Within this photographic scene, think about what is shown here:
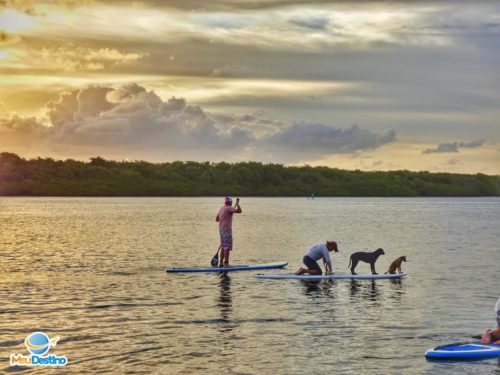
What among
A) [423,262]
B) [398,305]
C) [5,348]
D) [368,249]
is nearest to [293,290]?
[398,305]

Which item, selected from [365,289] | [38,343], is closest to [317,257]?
[365,289]

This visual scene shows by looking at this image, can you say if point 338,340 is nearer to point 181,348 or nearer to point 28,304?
point 181,348

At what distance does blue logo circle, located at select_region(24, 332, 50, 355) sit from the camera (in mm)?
21203

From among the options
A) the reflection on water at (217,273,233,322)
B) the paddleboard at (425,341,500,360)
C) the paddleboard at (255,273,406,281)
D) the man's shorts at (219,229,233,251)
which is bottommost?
the paddleboard at (425,341,500,360)

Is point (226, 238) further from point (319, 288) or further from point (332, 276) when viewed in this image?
point (319, 288)

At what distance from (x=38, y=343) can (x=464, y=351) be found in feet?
40.4

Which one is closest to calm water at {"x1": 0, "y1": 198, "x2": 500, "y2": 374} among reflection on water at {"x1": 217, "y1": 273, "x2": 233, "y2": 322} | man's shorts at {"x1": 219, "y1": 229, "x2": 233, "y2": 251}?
reflection on water at {"x1": 217, "y1": 273, "x2": 233, "y2": 322}

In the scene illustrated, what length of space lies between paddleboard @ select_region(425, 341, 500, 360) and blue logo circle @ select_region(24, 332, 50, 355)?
10822mm

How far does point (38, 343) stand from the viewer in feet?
72.6

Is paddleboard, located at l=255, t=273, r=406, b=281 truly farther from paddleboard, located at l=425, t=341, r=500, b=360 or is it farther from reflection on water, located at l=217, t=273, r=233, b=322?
paddleboard, located at l=425, t=341, r=500, b=360

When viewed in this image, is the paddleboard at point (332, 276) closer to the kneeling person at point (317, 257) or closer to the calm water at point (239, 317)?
the kneeling person at point (317, 257)

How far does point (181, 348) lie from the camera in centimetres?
2183

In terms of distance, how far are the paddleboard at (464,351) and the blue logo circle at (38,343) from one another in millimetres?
10822

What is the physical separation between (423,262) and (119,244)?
2871cm
